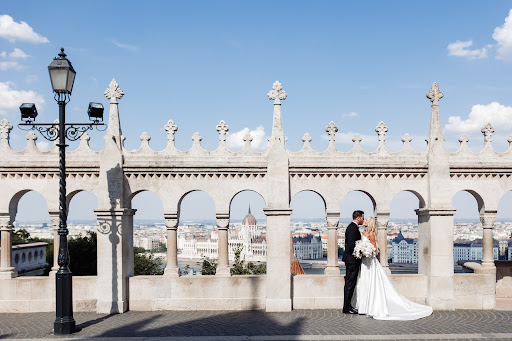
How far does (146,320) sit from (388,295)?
5.28 meters

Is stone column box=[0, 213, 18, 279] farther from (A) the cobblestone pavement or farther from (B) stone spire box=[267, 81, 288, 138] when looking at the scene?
(B) stone spire box=[267, 81, 288, 138]

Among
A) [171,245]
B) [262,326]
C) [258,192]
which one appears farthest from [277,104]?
[262,326]

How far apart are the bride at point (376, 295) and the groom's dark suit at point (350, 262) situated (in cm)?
13

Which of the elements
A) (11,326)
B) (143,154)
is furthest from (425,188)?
(11,326)

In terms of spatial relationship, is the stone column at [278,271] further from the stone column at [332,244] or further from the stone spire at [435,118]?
the stone spire at [435,118]

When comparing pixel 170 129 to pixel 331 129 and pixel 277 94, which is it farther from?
pixel 331 129

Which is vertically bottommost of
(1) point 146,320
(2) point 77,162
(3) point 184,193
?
(1) point 146,320

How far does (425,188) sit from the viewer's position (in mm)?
12133

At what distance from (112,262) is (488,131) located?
9.83 meters

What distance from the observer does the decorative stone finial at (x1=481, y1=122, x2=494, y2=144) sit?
12.2 metres

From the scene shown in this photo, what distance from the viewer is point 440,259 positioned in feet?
38.6

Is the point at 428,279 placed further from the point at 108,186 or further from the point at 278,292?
the point at 108,186

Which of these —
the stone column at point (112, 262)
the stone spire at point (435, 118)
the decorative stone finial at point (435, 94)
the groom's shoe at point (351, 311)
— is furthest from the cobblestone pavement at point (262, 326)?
the decorative stone finial at point (435, 94)

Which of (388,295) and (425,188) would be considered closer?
(388,295)
